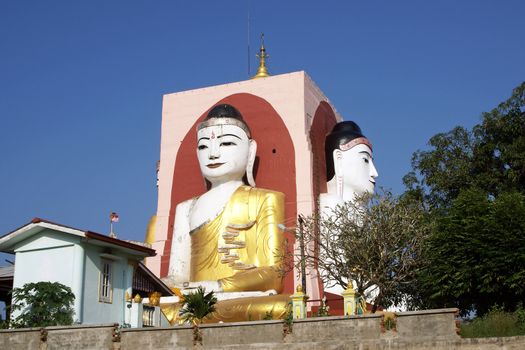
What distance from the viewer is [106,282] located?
53.0ft

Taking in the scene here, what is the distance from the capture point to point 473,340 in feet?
38.2

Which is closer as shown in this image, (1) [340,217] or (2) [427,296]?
(2) [427,296]

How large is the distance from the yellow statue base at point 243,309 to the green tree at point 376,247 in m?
1.99

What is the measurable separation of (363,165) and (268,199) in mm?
3951

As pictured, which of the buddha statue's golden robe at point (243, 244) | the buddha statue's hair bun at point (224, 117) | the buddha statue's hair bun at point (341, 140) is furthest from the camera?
the buddha statue's hair bun at point (341, 140)

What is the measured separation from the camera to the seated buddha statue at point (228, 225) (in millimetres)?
22797

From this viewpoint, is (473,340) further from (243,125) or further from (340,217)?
(243,125)

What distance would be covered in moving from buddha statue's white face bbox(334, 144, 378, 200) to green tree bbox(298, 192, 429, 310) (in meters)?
2.26

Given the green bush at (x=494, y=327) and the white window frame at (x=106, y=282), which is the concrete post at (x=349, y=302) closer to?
the green bush at (x=494, y=327)

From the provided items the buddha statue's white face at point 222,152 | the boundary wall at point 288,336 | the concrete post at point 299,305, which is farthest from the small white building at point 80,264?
the buddha statue's white face at point 222,152

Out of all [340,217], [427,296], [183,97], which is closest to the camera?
[427,296]

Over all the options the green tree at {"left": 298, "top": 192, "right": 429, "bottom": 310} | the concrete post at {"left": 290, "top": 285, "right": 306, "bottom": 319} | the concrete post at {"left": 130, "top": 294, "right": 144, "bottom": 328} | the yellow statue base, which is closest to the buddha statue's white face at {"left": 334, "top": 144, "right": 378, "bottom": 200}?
the green tree at {"left": 298, "top": 192, "right": 429, "bottom": 310}

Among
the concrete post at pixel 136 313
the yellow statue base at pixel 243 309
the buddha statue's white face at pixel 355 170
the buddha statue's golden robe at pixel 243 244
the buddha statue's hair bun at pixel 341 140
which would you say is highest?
the buddha statue's hair bun at pixel 341 140

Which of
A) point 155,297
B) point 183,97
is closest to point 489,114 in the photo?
point 183,97
